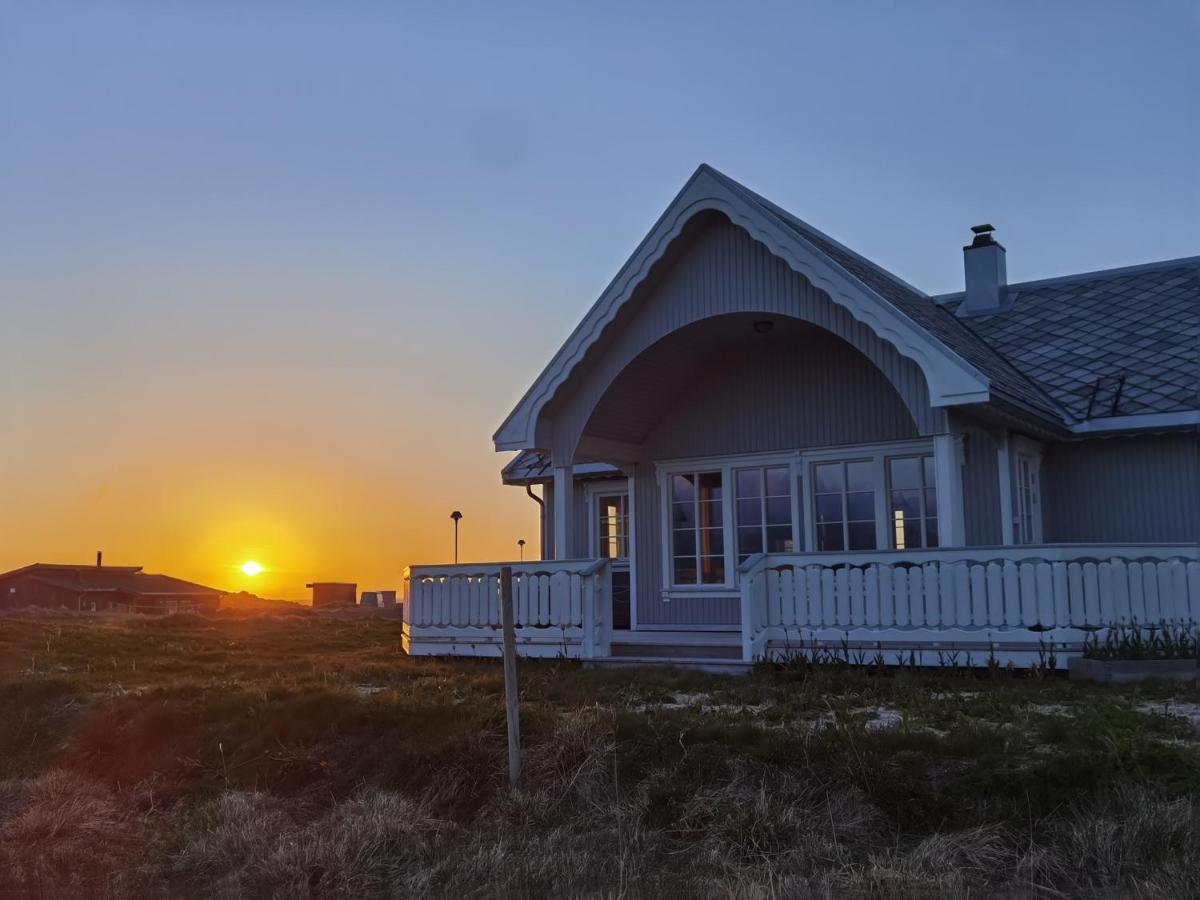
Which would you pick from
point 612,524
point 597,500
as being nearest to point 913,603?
point 612,524

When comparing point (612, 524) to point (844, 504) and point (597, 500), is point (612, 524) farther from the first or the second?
point (844, 504)

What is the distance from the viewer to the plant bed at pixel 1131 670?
35.0 feet

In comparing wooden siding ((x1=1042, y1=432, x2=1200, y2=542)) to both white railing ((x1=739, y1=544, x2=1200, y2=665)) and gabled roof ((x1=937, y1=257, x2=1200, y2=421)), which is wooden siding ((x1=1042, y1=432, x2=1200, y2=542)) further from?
white railing ((x1=739, y1=544, x2=1200, y2=665))

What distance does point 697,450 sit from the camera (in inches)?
639

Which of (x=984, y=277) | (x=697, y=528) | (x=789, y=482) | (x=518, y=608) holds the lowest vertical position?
(x=518, y=608)

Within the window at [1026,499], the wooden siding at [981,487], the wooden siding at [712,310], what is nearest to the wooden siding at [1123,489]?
the window at [1026,499]

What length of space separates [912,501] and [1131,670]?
4.26 meters

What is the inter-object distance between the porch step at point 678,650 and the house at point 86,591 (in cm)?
3062

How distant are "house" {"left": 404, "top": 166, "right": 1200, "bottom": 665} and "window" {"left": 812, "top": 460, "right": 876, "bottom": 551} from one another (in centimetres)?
3

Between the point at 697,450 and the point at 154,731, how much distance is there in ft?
26.6

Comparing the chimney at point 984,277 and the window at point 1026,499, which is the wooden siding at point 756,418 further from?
the chimney at point 984,277

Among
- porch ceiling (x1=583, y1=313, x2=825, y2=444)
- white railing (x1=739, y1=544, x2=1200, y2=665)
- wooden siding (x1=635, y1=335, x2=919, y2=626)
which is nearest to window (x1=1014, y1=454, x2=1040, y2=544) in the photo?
wooden siding (x1=635, y1=335, x2=919, y2=626)

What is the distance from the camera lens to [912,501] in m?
14.6

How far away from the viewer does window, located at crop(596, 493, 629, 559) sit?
18.9 meters
